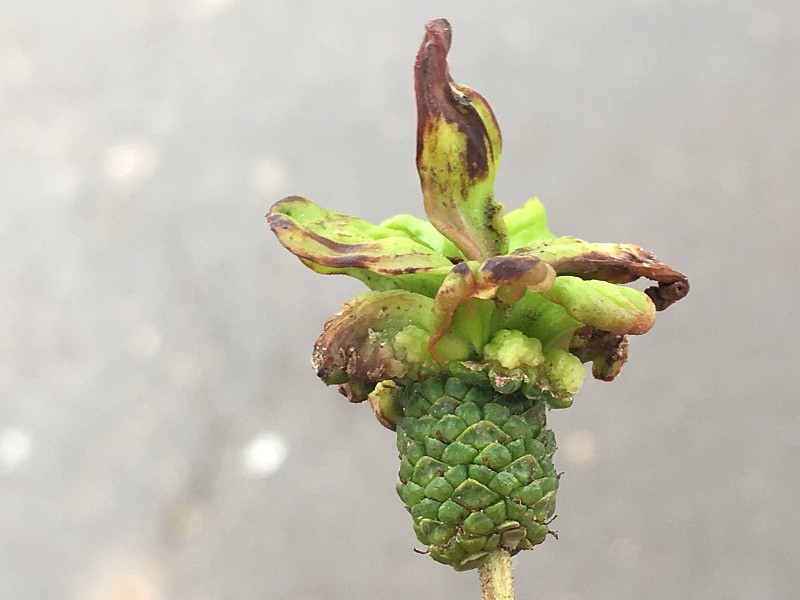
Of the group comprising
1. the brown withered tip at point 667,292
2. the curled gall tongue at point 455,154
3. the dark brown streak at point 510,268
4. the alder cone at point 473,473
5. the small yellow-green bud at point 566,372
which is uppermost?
the curled gall tongue at point 455,154

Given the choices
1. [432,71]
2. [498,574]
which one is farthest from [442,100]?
[498,574]

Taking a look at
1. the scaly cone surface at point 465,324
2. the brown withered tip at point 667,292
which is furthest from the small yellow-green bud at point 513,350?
the brown withered tip at point 667,292

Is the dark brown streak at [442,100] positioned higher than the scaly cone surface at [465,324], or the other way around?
the dark brown streak at [442,100]

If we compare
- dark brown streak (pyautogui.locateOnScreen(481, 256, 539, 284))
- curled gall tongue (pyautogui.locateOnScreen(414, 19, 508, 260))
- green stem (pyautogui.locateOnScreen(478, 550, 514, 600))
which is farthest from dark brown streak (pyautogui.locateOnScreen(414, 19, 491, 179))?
green stem (pyautogui.locateOnScreen(478, 550, 514, 600))

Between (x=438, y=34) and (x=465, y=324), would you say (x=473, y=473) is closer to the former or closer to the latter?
(x=465, y=324)

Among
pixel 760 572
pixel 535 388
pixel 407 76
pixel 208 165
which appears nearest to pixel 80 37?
pixel 208 165

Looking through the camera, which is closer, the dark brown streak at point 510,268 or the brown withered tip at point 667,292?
the dark brown streak at point 510,268

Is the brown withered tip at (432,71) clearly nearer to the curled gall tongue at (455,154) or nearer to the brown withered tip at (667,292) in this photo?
the curled gall tongue at (455,154)

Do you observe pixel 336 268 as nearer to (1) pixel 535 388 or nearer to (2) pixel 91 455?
(1) pixel 535 388
